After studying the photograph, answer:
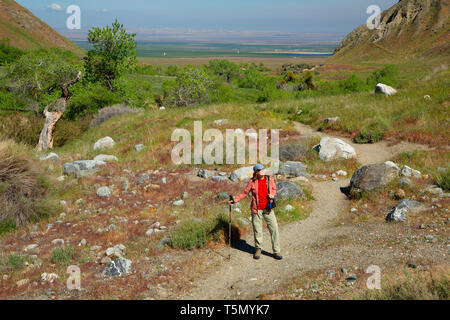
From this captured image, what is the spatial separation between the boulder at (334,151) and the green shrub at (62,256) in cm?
958

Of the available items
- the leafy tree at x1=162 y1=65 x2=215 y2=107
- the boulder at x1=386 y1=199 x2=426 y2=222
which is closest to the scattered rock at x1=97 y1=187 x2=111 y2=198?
the boulder at x1=386 y1=199 x2=426 y2=222

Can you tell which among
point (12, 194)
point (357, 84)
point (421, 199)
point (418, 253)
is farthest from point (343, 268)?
point (357, 84)

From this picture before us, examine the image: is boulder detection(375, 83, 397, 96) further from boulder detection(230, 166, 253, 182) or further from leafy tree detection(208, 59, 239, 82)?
leafy tree detection(208, 59, 239, 82)

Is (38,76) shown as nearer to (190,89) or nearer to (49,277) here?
(190,89)

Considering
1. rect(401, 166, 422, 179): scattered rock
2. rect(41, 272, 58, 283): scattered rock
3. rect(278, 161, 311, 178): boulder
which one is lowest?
rect(41, 272, 58, 283): scattered rock

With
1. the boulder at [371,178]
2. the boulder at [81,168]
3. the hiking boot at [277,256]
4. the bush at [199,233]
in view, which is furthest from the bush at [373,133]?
the boulder at [81,168]

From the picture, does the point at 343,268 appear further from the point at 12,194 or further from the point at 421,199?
the point at 12,194

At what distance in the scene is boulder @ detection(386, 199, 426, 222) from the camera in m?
8.05

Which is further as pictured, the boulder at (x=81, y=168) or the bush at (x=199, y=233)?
the boulder at (x=81, y=168)

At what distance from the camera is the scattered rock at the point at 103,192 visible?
11.3 metres

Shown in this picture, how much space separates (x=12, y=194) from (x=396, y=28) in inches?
4853

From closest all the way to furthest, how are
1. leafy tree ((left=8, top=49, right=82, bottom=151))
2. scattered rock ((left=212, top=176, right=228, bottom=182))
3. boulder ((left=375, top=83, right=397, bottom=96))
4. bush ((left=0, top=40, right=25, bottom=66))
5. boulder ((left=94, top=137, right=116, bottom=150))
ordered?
scattered rock ((left=212, top=176, right=228, bottom=182))
boulder ((left=94, top=137, right=116, bottom=150))
boulder ((left=375, top=83, right=397, bottom=96))
leafy tree ((left=8, top=49, right=82, bottom=151))
bush ((left=0, top=40, right=25, bottom=66))

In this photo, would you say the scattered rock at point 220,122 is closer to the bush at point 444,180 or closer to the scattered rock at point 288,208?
the scattered rock at point 288,208

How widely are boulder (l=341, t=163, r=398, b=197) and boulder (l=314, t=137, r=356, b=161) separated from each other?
3.11 metres
